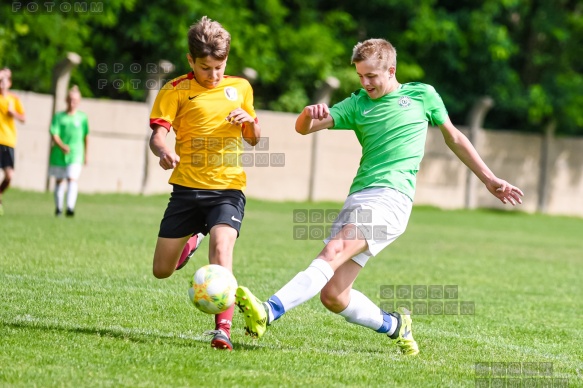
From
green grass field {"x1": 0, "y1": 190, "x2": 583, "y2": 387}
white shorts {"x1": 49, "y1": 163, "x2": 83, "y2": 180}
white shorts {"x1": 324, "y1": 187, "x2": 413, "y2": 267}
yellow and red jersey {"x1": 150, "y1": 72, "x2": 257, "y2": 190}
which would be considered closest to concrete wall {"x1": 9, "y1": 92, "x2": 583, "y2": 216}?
white shorts {"x1": 49, "y1": 163, "x2": 83, "y2": 180}

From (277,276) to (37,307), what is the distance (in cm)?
345

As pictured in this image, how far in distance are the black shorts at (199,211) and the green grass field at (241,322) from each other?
67cm

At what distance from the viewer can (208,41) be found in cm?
621

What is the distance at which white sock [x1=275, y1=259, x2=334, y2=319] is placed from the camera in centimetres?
578

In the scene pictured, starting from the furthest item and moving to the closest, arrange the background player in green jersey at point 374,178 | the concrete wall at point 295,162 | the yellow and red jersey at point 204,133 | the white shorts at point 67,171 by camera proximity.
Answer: the concrete wall at point 295,162, the white shorts at point 67,171, the yellow and red jersey at point 204,133, the background player in green jersey at point 374,178

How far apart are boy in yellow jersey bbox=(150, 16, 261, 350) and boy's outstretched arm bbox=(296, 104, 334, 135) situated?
1.34 feet

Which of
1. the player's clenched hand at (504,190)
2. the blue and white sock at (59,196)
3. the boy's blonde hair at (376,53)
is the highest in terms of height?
the boy's blonde hair at (376,53)

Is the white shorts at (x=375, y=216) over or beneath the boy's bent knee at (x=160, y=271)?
over

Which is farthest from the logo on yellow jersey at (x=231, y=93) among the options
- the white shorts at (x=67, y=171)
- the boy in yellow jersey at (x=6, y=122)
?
the white shorts at (x=67, y=171)

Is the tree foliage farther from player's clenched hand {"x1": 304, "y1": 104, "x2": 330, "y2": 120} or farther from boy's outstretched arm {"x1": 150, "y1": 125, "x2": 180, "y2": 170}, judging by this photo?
player's clenched hand {"x1": 304, "y1": 104, "x2": 330, "y2": 120}

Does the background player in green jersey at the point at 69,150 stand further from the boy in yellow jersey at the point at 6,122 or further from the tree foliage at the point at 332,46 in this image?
the tree foliage at the point at 332,46

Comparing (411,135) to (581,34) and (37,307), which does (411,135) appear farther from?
(581,34)

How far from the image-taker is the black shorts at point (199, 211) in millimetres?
6422

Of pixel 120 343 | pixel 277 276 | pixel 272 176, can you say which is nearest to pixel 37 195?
pixel 272 176
